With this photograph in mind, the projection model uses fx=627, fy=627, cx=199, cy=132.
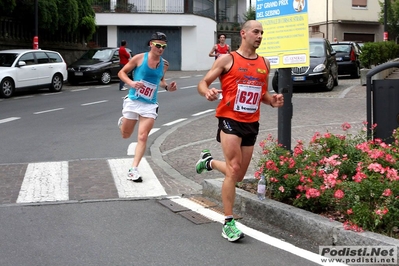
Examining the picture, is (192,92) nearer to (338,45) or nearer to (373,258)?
(338,45)

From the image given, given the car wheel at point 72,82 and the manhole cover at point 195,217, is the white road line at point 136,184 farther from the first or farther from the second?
the car wheel at point 72,82

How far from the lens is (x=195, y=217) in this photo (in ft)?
20.6

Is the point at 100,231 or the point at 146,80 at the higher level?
the point at 146,80

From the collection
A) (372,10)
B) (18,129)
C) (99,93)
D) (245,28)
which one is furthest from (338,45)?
(372,10)

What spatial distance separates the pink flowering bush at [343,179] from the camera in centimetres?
519

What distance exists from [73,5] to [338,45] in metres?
12.5

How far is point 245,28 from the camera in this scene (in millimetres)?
5582

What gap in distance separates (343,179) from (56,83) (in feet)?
63.6

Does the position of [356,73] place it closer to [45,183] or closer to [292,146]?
[292,146]

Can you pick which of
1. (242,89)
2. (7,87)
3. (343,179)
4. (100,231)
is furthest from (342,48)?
(100,231)

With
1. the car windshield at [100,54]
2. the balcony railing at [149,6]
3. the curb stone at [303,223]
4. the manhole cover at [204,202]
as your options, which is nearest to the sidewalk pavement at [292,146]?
the curb stone at [303,223]

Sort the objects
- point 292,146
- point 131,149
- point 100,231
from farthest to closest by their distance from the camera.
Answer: point 131,149 → point 292,146 → point 100,231

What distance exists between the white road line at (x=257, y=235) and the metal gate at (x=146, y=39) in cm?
3585

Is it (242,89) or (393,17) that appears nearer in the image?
(242,89)
